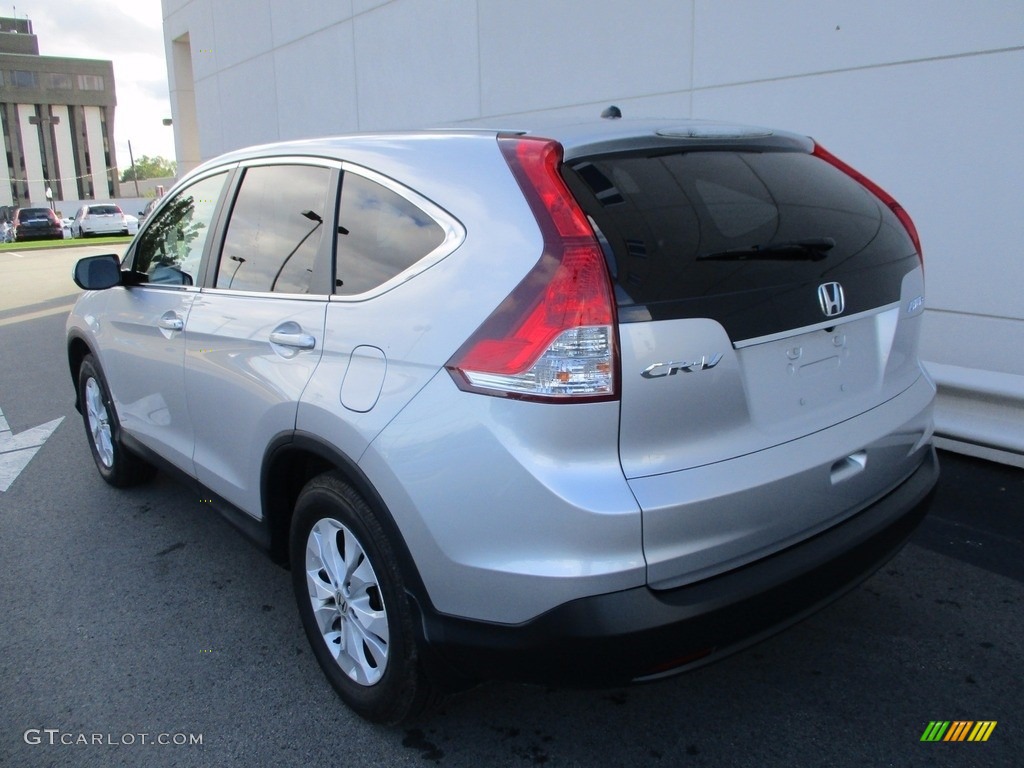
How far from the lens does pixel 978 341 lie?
4.86 metres

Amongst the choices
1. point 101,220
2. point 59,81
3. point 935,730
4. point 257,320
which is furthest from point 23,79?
point 935,730

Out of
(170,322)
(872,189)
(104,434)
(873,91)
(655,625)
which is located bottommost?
(104,434)

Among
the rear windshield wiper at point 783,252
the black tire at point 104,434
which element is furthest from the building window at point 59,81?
the rear windshield wiper at point 783,252

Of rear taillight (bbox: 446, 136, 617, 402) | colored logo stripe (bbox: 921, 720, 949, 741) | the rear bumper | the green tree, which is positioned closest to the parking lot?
colored logo stripe (bbox: 921, 720, 949, 741)

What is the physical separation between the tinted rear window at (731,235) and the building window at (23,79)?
107m

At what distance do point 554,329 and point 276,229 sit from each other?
58.1 inches

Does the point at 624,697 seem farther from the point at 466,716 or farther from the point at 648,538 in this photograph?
the point at 648,538

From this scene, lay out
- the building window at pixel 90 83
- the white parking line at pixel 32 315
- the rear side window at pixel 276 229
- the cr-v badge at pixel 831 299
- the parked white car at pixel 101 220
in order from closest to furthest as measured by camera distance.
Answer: the cr-v badge at pixel 831 299 < the rear side window at pixel 276 229 < the white parking line at pixel 32 315 < the parked white car at pixel 101 220 < the building window at pixel 90 83

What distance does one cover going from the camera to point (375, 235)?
2.46 m

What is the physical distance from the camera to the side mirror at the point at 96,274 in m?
3.77

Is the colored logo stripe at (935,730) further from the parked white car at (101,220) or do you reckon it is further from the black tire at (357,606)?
the parked white car at (101,220)

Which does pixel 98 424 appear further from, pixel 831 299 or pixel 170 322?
pixel 831 299

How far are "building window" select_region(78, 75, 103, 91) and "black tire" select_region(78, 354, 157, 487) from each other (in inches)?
4074

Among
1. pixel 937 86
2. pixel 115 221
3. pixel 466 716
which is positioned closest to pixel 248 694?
pixel 466 716
